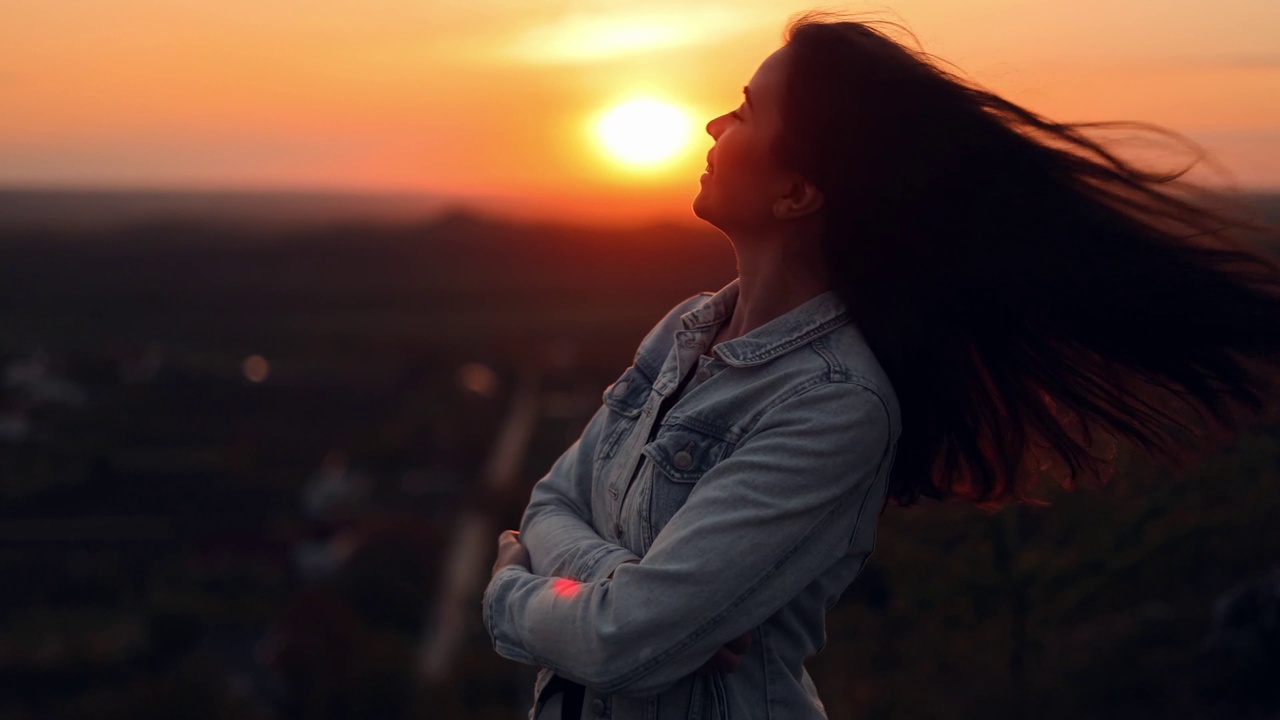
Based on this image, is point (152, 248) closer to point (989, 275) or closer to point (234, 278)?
point (234, 278)

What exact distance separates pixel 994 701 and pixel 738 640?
3036 millimetres

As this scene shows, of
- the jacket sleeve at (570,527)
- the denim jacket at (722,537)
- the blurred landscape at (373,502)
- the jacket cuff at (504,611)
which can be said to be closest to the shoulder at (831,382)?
the denim jacket at (722,537)

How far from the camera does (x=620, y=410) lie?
1.98 metres

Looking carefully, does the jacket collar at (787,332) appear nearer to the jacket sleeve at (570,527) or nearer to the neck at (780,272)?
the neck at (780,272)

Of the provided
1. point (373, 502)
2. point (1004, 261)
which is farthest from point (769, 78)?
point (373, 502)

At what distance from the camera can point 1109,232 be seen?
1648mm

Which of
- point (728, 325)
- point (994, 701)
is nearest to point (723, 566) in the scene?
point (728, 325)

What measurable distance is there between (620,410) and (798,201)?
0.50 m

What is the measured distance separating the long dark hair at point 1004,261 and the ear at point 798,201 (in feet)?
0.08

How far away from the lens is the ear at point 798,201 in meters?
1.69

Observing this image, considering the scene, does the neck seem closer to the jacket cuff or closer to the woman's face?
the woman's face

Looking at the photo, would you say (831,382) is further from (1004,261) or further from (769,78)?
(769,78)

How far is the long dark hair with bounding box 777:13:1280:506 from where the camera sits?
160 cm

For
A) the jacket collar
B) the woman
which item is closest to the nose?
the woman
